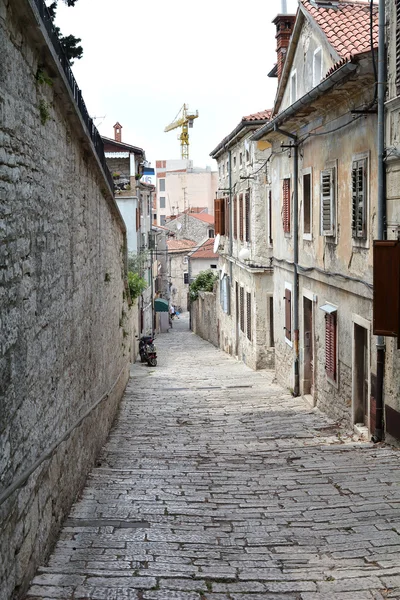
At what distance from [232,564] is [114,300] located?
32.1 feet

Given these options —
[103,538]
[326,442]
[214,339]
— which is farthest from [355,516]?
[214,339]

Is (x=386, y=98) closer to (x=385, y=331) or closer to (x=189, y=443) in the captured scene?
(x=385, y=331)

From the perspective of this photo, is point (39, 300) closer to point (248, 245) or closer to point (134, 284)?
point (134, 284)

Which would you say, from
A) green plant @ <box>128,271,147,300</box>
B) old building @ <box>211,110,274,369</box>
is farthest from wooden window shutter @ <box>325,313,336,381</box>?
green plant @ <box>128,271,147,300</box>

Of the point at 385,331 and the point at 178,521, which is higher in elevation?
the point at 385,331

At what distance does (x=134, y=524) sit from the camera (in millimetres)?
7168

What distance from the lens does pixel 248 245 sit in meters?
24.6

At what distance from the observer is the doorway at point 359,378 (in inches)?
475

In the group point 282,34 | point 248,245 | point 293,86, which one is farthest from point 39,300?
point 248,245

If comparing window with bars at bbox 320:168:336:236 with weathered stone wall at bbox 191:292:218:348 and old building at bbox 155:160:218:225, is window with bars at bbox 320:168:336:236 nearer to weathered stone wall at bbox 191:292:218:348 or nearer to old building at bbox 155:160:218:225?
weathered stone wall at bbox 191:292:218:348

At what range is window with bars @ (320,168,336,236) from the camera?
42.9 feet

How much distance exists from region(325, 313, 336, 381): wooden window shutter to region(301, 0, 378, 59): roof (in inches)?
180

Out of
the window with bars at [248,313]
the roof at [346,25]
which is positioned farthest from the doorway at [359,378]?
the window with bars at [248,313]

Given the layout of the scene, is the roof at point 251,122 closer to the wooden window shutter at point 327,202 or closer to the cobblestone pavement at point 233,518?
the wooden window shutter at point 327,202
